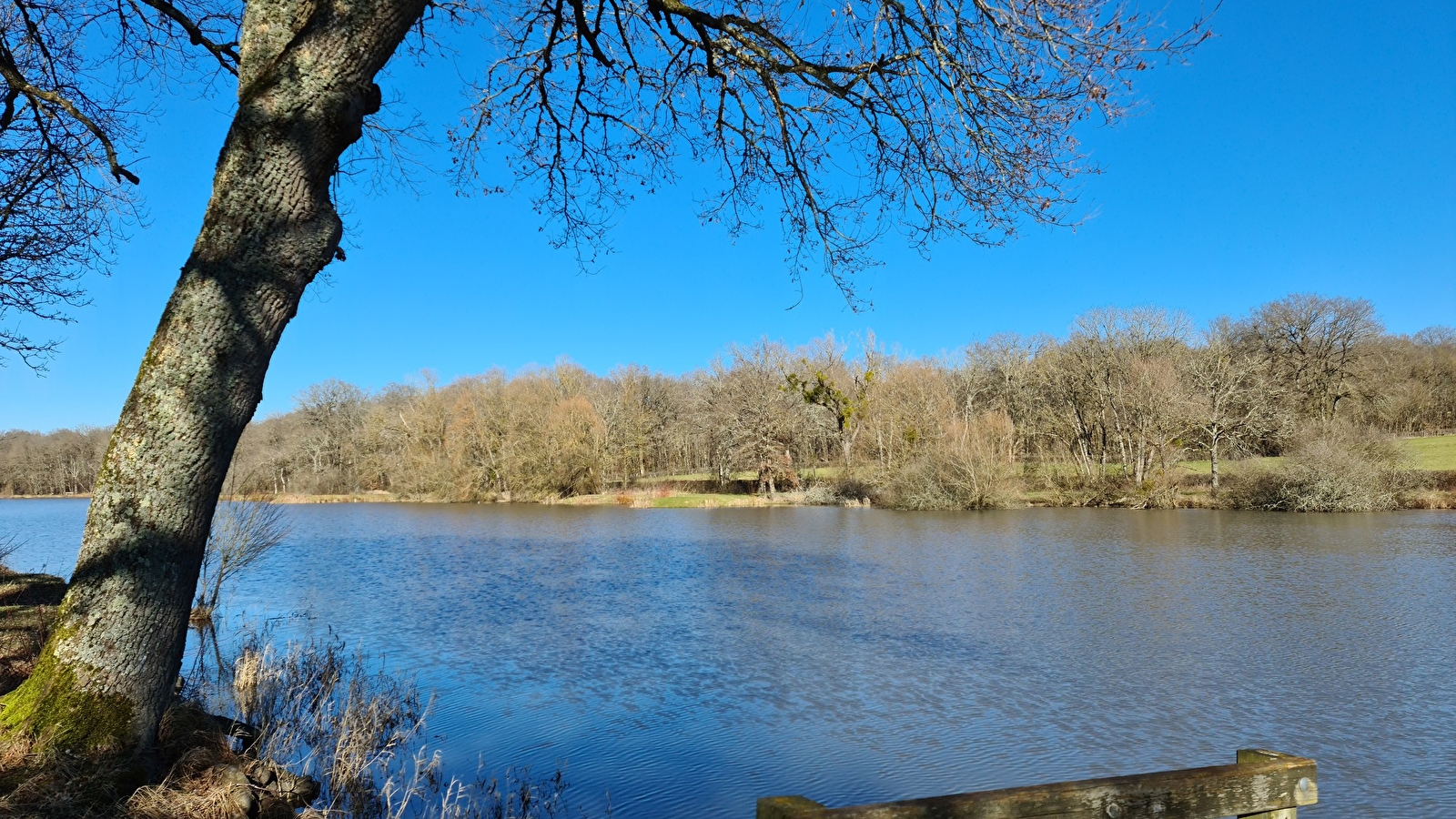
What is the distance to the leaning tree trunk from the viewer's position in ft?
10.7

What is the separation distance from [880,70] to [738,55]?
89 cm

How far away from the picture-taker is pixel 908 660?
30.9 feet

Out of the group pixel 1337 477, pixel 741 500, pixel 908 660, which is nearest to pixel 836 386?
pixel 741 500

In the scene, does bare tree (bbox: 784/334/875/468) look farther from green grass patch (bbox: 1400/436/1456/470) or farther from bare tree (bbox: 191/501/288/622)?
bare tree (bbox: 191/501/288/622)

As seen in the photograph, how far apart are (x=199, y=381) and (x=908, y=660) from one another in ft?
25.9

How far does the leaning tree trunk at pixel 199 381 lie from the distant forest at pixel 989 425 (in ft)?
103

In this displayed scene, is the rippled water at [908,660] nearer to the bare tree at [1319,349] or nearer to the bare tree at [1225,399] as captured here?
the bare tree at [1225,399]

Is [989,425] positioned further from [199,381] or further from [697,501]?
[199,381]

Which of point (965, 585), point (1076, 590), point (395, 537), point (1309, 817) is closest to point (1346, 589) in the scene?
point (1076, 590)

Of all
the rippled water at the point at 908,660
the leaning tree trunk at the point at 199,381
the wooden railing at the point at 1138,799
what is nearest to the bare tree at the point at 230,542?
the rippled water at the point at 908,660

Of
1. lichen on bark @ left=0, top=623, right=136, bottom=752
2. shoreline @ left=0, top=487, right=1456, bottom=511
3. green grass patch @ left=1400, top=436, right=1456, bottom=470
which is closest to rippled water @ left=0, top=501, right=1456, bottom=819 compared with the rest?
lichen on bark @ left=0, top=623, right=136, bottom=752

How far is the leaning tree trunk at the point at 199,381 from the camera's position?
129 inches

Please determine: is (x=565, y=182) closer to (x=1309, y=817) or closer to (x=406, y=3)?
(x=406, y=3)

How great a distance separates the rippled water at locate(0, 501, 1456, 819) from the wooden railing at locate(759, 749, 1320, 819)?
3.66m
